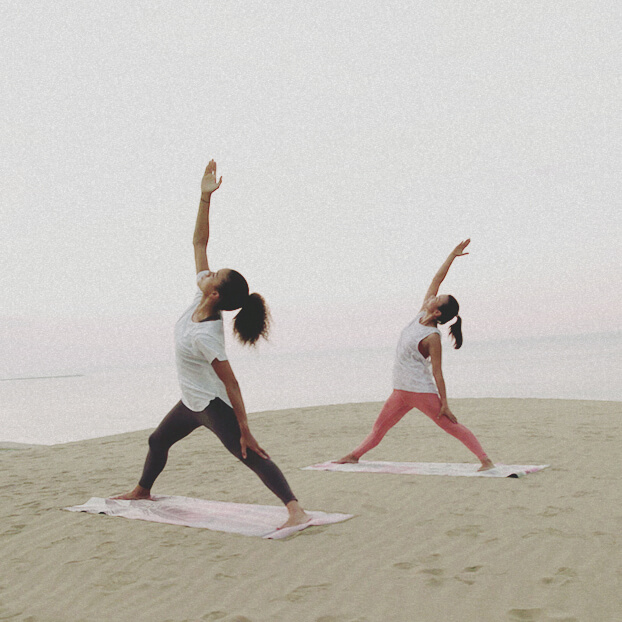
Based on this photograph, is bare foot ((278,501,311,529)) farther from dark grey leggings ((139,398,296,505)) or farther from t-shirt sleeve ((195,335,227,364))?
t-shirt sleeve ((195,335,227,364))

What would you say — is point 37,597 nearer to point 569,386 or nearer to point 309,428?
point 309,428

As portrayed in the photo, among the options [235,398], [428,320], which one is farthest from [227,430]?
[428,320]

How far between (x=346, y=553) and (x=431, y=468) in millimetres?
2839

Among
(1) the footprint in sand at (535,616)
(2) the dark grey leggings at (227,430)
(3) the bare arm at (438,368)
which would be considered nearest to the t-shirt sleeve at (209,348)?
(2) the dark grey leggings at (227,430)

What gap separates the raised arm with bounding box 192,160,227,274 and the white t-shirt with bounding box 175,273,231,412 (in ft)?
0.53

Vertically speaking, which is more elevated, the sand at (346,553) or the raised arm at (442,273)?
the raised arm at (442,273)

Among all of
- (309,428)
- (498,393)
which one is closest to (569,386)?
(498,393)

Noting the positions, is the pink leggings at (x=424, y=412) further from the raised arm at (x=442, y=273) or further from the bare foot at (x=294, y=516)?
the bare foot at (x=294, y=516)

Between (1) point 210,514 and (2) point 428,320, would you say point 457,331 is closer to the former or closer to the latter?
(2) point 428,320

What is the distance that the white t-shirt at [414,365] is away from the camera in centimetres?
651

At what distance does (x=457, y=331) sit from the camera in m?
6.47

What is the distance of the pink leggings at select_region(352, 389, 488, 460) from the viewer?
641 centimetres

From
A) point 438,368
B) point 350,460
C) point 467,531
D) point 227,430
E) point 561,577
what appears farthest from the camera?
point 350,460

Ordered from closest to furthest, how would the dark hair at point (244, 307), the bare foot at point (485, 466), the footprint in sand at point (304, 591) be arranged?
1. the footprint in sand at point (304, 591)
2. the dark hair at point (244, 307)
3. the bare foot at point (485, 466)
